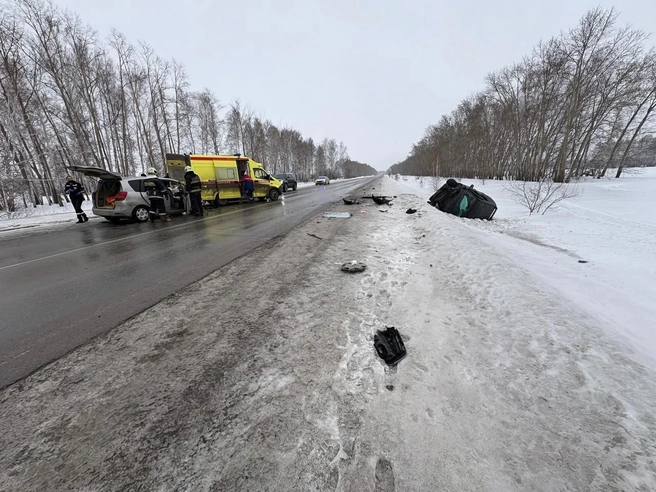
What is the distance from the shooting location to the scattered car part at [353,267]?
4.54 metres

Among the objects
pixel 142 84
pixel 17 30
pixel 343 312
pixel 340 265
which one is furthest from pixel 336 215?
pixel 142 84

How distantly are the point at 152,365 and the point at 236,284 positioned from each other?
180 cm

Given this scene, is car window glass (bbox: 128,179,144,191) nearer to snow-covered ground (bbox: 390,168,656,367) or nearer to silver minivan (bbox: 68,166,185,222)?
silver minivan (bbox: 68,166,185,222)

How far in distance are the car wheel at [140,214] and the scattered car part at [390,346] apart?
10.9 metres

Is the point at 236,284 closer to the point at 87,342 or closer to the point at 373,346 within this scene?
the point at 87,342

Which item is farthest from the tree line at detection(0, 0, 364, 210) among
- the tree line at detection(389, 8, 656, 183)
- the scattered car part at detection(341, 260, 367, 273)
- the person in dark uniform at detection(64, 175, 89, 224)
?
the tree line at detection(389, 8, 656, 183)

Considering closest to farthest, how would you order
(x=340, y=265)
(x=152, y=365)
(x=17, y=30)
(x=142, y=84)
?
(x=152, y=365) → (x=340, y=265) → (x=17, y=30) → (x=142, y=84)

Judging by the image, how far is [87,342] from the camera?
2.71 metres

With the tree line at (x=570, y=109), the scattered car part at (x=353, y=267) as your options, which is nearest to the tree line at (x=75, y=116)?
the scattered car part at (x=353, y=267)

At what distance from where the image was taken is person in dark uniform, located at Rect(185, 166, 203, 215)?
1083 cm

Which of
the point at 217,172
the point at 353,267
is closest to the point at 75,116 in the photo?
the point at 217,172

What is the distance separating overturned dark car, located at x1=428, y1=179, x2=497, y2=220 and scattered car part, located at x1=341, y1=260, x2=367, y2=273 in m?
7.47

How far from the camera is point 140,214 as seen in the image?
9.99m

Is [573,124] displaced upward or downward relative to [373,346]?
upward
